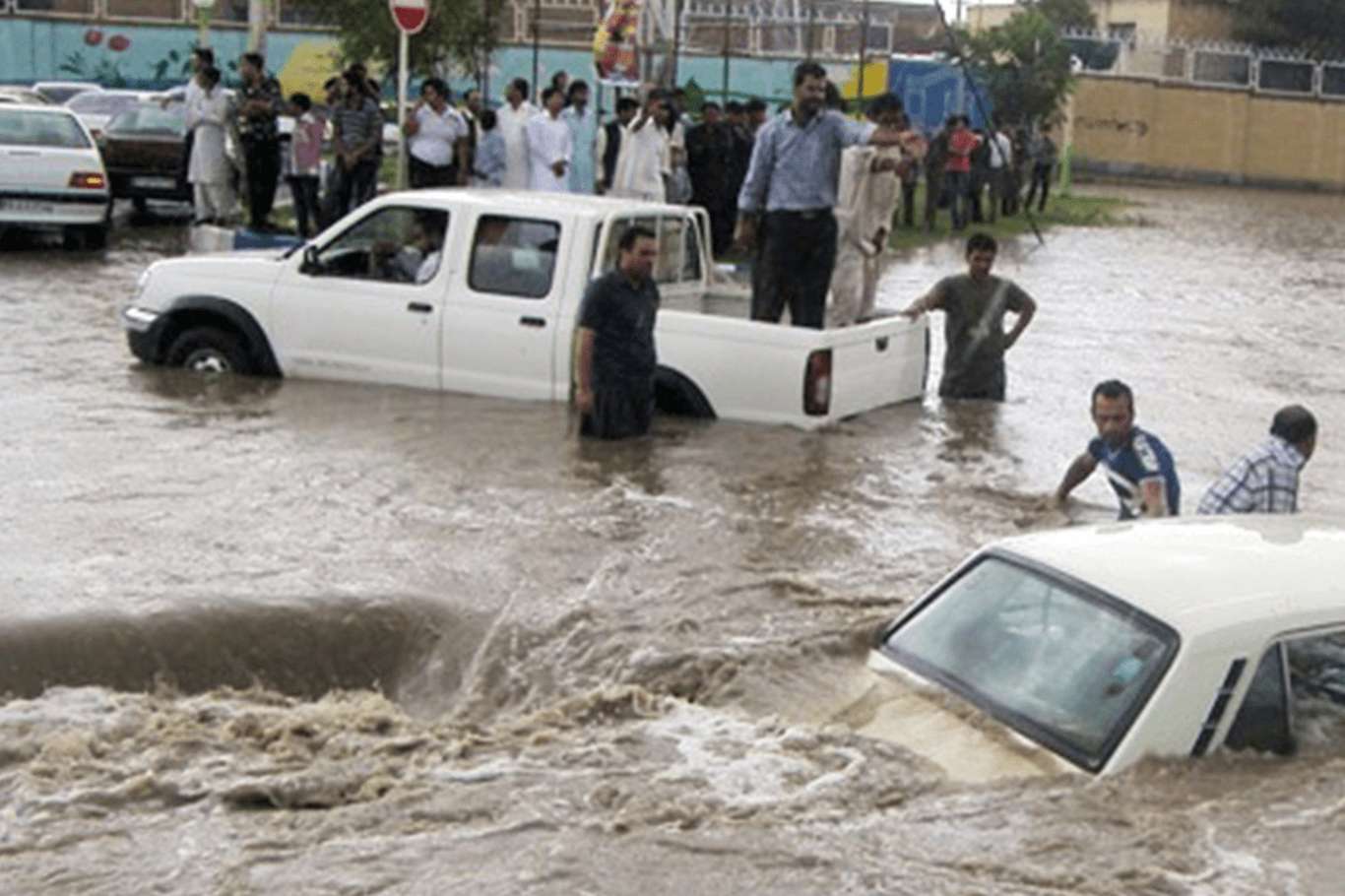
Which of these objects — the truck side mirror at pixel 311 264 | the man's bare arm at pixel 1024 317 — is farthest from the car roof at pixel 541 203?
the man's bare arm at pixel 1024 317

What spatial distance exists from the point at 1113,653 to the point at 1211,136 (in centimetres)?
5301

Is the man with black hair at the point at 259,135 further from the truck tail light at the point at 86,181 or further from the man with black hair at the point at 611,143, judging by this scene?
the man with black hair at the point at 611,143

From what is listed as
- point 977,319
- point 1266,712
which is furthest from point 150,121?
point 1266,712

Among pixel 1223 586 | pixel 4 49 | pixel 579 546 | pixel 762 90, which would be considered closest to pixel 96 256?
pixel 579 546

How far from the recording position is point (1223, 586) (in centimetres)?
653

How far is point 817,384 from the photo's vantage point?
471 inches

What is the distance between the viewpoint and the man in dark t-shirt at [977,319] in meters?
12.9

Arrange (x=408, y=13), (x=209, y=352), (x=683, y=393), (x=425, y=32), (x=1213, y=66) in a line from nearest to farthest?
(x=683, y=393)
(x=209, y=352)
(x=408, y=13)
(x=425, y=32)
(x=1213, y=66)

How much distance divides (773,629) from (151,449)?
14.2ft

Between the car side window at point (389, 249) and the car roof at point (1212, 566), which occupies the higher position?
the car side window at point (389, 249)

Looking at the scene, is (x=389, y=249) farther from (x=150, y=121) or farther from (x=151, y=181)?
(x=150, y=121)

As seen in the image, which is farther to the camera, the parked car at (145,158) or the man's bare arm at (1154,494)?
the parked car at (145,158)

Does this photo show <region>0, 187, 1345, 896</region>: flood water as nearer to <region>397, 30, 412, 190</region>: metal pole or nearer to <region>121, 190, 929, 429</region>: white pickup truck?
<region>121, 190, 929, 429</region>: white pickup truck

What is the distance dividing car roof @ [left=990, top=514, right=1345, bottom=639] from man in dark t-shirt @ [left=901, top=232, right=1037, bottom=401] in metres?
5.53
